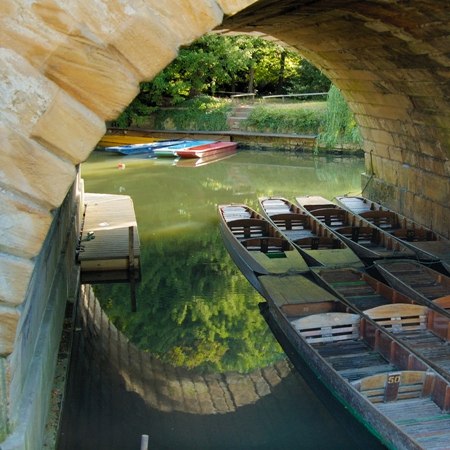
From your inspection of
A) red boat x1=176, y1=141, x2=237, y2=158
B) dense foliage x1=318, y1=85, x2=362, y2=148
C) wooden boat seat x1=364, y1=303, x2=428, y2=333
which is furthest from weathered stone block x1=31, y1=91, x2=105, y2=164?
→ red boat x1=176, y1=141, x2=237, y2=158

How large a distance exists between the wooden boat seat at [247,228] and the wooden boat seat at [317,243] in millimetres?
848

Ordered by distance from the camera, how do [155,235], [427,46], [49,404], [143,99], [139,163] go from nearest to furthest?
1. [49,404]
2. [427,46]
3. [155,235]
4. [139,163]
5. [143,99]

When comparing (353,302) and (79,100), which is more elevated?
(79,100)

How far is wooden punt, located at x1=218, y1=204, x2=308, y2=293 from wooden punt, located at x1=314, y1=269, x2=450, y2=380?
940mm

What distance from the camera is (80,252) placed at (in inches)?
339

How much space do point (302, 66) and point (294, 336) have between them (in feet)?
68.2

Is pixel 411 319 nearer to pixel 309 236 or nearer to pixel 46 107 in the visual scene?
pixel 309 236

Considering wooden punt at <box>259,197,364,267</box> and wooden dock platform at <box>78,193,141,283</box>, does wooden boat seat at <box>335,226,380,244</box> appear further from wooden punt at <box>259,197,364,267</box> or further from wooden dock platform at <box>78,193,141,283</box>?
wooden dock platform at <box>78,193,141,283</box>

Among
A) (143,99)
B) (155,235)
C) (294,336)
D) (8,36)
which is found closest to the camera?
(8,36)

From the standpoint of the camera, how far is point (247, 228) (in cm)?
968

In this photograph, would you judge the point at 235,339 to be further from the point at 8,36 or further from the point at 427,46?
the point at 8,36

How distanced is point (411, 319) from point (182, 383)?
221 cm

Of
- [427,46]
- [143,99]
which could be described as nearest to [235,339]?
[427,46]

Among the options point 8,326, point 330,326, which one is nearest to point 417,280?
point 330,326
